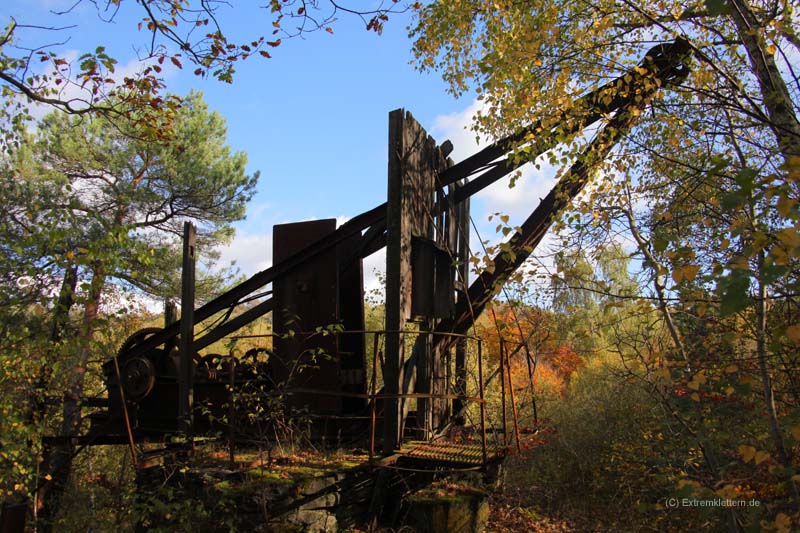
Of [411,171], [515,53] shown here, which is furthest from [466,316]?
[515,53]

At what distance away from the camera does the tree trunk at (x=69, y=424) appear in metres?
6.23

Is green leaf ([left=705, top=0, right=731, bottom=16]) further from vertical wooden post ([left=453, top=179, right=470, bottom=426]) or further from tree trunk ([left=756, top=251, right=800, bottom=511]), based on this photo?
vertical wooden post ([left=453, top=179, right=470, bottom=426])

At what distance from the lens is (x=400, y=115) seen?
7125 mm

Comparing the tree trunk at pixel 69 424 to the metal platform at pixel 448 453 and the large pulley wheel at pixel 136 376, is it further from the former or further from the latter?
the metal platform at pixel 448 453

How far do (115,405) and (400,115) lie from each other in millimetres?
6166

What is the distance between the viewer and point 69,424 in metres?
8.81

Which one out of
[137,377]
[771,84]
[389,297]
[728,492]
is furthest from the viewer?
[137,377]

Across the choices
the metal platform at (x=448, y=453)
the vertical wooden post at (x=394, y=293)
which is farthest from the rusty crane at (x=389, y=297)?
the metal platform at (x=448, y=453)

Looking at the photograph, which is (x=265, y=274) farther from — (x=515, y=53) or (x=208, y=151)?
(x=208, y=151)

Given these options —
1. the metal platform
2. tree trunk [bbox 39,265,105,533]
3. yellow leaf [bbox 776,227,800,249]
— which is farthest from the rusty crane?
yellow leaf [bbox 776,227,800,249]

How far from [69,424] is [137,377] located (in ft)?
3.76

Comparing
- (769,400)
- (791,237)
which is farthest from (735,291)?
(769,400)

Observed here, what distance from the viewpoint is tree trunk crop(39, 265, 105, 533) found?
623cm

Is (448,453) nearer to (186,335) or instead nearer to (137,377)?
(186,335)
